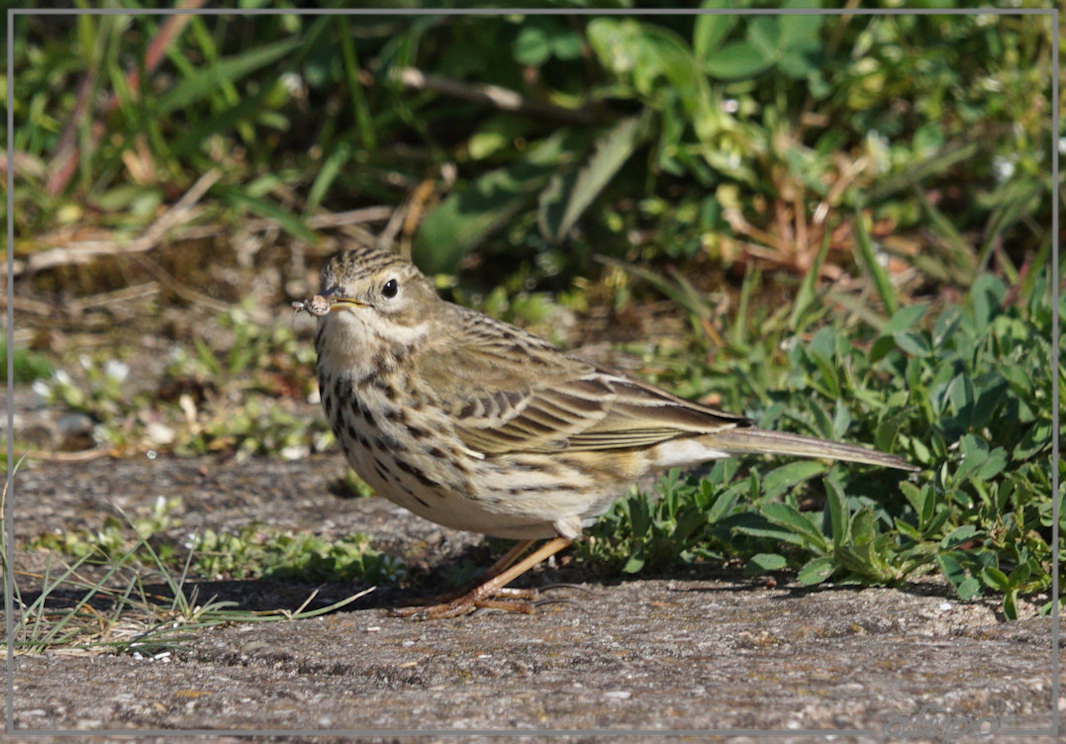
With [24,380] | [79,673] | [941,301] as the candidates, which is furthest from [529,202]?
[79,673]

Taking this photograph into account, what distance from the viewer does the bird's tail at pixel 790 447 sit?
14.3ft

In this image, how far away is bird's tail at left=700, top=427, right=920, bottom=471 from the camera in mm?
4344

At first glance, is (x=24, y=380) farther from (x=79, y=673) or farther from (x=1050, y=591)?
(x=1050, y=591)

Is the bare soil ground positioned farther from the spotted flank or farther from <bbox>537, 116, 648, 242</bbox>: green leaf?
<bbox>537, 116, 648, 242</bbox>: green leaf

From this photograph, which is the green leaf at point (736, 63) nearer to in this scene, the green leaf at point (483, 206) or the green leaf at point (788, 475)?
the green leaf at point (483, 206)

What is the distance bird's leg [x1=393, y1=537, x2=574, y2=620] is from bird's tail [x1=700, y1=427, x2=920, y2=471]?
0.64m

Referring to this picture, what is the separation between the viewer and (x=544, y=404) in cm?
470

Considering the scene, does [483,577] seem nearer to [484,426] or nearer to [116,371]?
[484,426]

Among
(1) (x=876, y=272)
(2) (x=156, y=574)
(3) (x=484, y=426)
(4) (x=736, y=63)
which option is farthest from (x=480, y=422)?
(4) (x=736, y=63)

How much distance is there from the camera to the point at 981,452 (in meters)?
4.26

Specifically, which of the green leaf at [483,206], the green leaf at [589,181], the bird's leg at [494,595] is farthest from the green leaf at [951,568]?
the green leaf at [483,206]

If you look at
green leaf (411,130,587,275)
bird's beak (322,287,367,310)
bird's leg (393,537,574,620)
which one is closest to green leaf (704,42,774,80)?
green leaf (411,130,587,275)

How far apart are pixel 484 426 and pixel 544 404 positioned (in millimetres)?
288

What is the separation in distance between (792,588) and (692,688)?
3.67 ft
